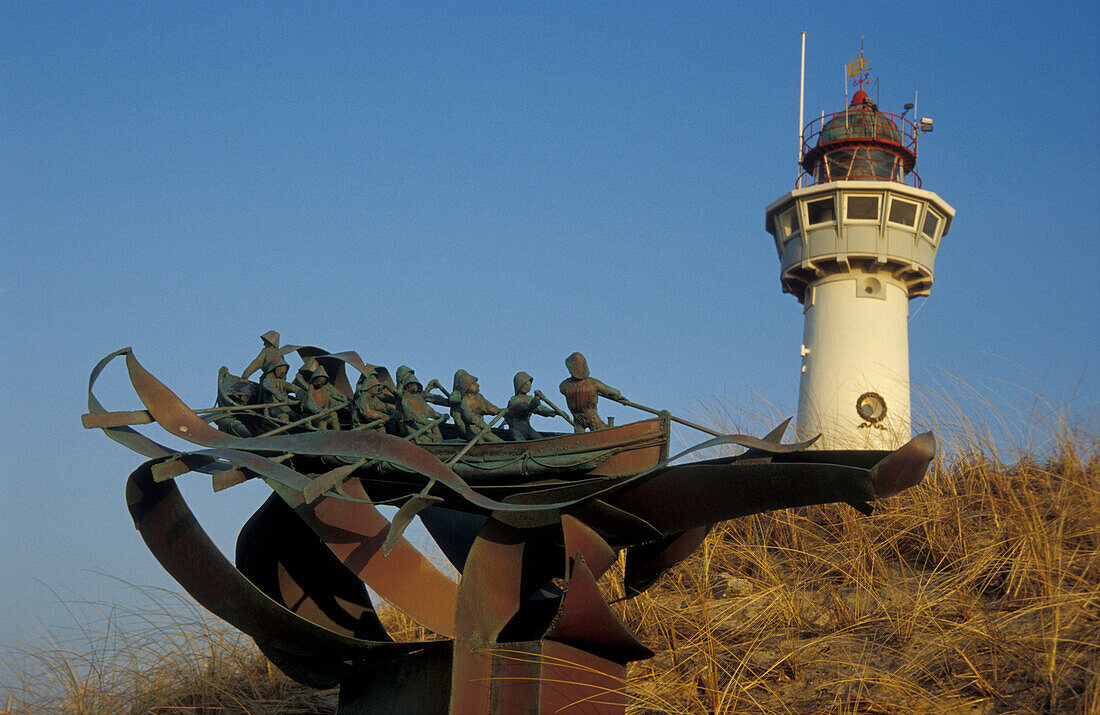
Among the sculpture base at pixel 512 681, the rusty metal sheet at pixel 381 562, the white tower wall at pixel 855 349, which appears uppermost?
the white tower wall at pixel 855 349

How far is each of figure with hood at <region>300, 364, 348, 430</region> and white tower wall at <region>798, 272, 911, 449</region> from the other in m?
13.4

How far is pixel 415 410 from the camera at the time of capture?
8.49 meters

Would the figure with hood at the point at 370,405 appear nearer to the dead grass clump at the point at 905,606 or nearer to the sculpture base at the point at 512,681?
the sculpture base at the point at 512,681

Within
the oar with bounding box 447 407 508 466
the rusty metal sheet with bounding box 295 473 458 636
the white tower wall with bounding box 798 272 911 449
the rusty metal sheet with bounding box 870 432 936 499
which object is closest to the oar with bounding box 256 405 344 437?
the rusty metal sheet with bounding box 295 473 458 636

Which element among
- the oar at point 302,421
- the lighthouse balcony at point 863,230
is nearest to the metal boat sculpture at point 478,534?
→ the oar at point 302,421

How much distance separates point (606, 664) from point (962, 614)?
3.35 m

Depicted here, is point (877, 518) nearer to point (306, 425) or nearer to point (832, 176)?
point (306, 425)

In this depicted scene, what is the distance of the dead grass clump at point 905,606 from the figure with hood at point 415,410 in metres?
2.61

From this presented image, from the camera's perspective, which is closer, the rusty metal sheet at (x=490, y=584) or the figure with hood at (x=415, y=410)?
the rusty metal sheet at (x=490, y=584)

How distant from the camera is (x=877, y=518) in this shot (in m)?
11.1

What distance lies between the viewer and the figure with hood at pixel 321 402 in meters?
8.60

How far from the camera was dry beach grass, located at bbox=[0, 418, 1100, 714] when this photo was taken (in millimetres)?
7508

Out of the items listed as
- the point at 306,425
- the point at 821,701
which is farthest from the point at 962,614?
the point at 306,425

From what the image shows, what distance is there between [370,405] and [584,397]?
183 cm
